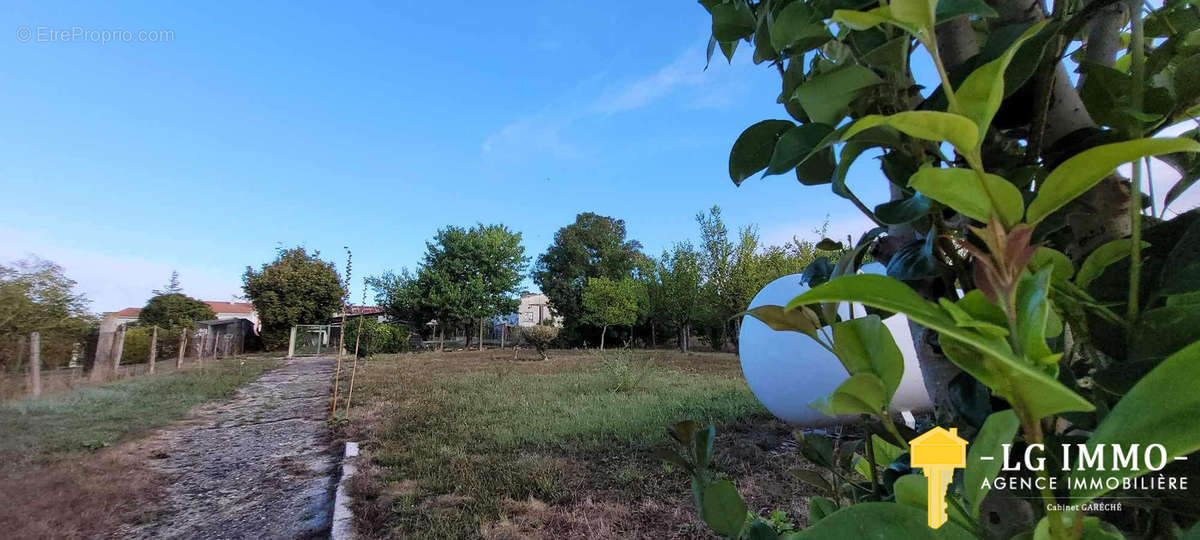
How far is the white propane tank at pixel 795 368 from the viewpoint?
2377 millimetres

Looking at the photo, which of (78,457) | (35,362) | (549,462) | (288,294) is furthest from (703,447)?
(288,294)

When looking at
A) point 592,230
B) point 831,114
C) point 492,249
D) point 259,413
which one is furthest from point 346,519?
point 592,230

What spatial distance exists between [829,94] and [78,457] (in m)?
5.30

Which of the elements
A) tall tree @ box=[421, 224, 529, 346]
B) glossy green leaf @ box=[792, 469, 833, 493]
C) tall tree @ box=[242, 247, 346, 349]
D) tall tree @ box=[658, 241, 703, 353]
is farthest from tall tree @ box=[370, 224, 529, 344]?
glossy green leaf @ box=[792, 469, 833, 493]

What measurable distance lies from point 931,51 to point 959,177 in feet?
0.24

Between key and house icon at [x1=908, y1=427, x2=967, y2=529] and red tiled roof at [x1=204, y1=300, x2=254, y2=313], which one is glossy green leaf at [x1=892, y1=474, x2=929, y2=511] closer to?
key and house icon at [x1=908, y1=427, x2=967, y2=529]

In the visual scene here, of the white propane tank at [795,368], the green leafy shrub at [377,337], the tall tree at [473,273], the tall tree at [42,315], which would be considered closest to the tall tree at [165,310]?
the green leafy shrub at [377,337]

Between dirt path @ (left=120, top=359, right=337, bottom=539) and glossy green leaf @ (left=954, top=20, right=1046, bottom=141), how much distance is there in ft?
9.45

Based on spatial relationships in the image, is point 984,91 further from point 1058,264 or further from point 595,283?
point 595,283

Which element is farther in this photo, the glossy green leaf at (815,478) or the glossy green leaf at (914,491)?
the glossy green leaf at (815,478)

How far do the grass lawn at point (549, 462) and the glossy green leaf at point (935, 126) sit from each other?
214 centimetres

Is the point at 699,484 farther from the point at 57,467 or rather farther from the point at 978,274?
the point at 57,467

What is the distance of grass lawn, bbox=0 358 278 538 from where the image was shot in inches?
99.6

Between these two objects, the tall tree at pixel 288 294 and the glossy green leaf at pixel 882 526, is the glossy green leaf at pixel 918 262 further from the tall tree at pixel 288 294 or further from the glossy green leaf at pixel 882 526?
the tall tree at pixel 288 294
